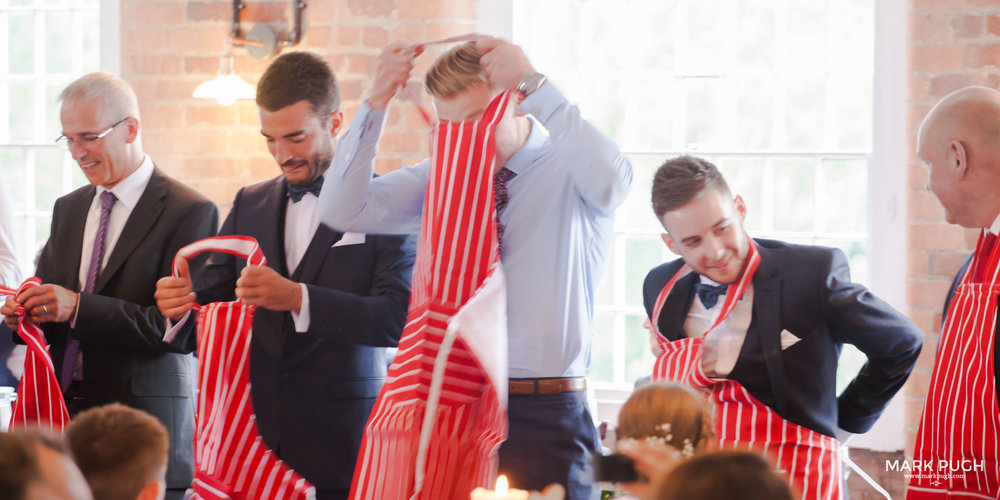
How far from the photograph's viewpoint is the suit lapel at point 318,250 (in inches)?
103

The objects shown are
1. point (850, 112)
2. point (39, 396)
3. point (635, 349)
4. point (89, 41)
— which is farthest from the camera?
point (89, 41)

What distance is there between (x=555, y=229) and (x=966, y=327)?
0.91 m

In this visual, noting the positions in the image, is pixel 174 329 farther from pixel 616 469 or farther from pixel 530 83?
pixel 616 469

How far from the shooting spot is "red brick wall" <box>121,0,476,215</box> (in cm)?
424

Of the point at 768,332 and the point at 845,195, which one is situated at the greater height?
the point at 845,195

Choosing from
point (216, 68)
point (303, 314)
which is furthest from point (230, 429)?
point (216, 68)

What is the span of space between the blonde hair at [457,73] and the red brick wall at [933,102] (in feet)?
6.70

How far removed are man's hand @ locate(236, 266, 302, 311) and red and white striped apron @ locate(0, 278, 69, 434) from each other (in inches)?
25.0

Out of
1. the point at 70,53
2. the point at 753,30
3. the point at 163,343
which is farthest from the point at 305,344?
the point at 70,53

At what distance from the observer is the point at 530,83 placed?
7.57 feet

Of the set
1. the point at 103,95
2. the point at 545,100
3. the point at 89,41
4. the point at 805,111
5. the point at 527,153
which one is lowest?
the point at 527,153

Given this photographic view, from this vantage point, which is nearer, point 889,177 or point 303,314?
point 303,314

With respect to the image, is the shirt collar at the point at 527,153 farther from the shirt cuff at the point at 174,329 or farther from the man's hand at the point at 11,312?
A: the man's hand at the point at 11,312

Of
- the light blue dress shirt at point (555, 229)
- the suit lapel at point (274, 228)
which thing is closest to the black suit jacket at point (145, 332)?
the suit lapel at point (274, 228)
